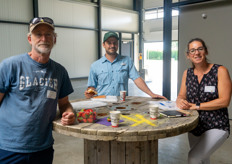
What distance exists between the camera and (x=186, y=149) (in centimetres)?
347

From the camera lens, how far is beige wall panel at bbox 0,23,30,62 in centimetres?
744

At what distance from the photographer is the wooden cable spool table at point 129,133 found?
1.54 m

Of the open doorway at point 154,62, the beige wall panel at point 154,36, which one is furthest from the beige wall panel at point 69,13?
the open doorway at point 154,62

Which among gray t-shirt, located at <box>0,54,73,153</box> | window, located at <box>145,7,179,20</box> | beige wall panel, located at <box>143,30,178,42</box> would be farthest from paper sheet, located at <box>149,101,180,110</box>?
window, located at <box>145,7,179,20</box>

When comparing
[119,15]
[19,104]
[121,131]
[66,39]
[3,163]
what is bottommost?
[3,163]

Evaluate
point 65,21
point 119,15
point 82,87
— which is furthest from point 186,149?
point 119,15

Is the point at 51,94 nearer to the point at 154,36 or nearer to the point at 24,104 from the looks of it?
the point at 24,104

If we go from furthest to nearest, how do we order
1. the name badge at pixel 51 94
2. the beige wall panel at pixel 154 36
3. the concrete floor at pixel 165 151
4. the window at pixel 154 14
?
the beige wall panel at pixel 154 36
the window at pixel 154 14
the concrete floor at pixel 165 151
the name badge at pixel 51 94

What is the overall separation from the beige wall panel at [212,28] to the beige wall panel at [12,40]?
218 inches

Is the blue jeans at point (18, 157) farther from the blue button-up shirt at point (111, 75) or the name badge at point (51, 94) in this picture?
the blue button-up shirt at point (111, 75)

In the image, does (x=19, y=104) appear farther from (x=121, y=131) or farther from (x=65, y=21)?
(x=65, y=21)

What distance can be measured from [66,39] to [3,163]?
8013 mm

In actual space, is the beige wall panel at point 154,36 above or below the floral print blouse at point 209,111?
above

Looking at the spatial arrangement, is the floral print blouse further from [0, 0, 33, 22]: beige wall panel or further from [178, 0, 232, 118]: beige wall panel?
[0, 0, 33, 22]: beige wall panel
